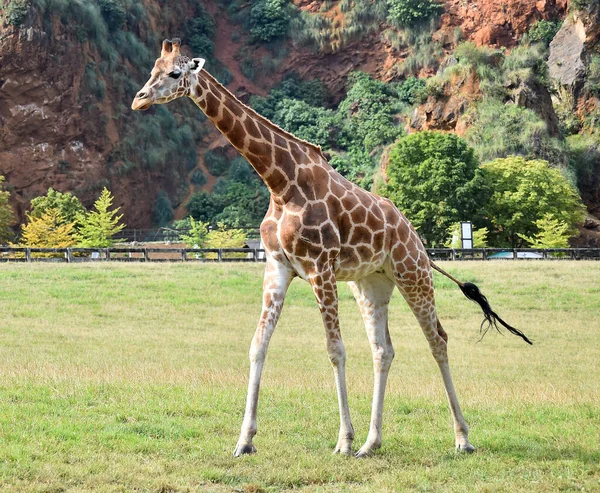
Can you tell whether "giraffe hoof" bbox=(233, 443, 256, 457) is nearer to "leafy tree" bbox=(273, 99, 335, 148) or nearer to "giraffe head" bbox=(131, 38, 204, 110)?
"giraffe head" bbox=(131, 38, 204, 110)

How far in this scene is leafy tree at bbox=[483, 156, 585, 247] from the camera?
5706 cm

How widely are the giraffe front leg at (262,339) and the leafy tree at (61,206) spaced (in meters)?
53.1

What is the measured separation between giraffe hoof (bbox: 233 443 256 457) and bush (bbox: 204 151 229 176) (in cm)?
7699

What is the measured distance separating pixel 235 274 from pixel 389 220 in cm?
2834

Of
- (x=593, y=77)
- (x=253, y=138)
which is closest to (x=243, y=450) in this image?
(x=253, y=138)

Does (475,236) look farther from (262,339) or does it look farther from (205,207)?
(262,339)

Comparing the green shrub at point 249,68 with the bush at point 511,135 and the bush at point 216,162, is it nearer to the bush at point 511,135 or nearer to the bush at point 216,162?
the bush at point 216,162

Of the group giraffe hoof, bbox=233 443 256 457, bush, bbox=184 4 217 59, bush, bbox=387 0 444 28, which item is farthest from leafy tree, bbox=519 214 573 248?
giraffe hoof, bbox=233 443 256 457

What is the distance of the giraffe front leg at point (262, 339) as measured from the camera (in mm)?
8672

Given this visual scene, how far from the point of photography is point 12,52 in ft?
A: 219

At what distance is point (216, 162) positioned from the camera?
85.2 metres

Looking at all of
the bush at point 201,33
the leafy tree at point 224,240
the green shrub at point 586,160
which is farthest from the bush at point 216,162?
the green shrub at point 586,160

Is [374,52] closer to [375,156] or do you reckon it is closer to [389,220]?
[375,156]

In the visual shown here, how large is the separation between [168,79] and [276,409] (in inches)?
187
